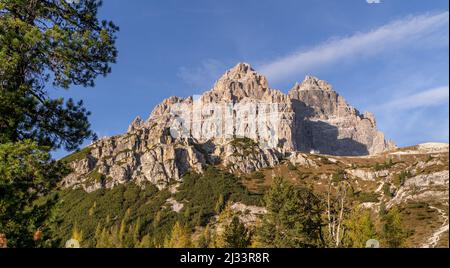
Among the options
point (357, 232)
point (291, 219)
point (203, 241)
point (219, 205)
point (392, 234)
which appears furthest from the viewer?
point (219, 205)

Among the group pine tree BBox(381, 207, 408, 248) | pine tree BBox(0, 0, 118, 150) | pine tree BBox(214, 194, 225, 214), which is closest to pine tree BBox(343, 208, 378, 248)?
pine tree BBox(381, 207, 408, 248)

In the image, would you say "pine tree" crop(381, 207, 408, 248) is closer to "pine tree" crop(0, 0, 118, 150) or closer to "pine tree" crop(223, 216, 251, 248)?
"pine tree" crop(223, 216, 251, 248)

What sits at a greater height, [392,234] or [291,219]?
[291,219]

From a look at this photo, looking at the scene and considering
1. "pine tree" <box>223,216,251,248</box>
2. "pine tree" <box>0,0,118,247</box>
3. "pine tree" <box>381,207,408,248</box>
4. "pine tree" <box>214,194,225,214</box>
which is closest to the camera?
"pine tree" <box>0,0,118,247</box>

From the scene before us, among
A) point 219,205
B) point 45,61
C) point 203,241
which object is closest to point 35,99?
point 45,61

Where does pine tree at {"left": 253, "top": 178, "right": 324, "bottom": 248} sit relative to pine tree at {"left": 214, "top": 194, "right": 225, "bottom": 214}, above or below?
below

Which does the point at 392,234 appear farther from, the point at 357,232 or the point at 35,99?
the point at 35,99

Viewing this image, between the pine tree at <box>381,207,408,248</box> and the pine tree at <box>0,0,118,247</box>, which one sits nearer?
the pine tree at <box>0,0,118,247</box>

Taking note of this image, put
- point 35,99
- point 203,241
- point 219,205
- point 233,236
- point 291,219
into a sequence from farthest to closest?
point 219,205 → point 203,241 → point 233,236 → point 291,219 → point 35,99

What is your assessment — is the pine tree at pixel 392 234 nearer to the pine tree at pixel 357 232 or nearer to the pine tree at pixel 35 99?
the pine tree at pixel 357 232
